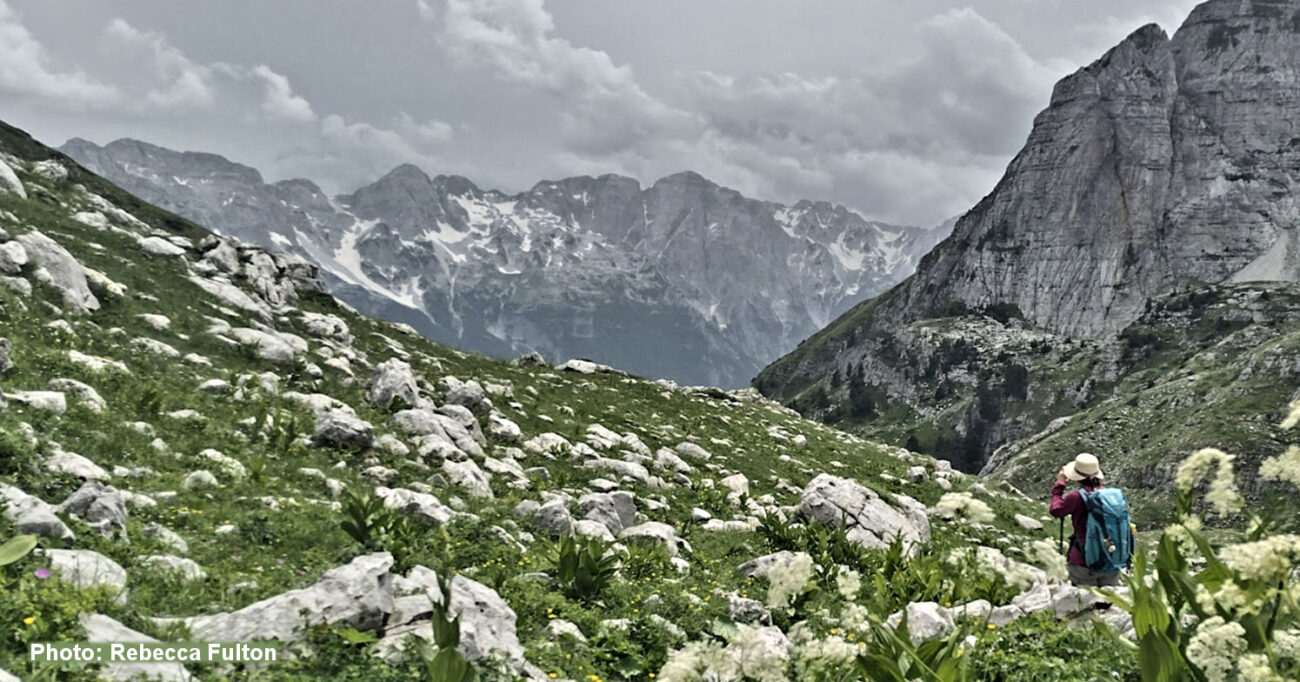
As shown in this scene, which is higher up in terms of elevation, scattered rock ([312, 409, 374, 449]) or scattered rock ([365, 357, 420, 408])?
scattered rock ([365, 357, 420, 408])

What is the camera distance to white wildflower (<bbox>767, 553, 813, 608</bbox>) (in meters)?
5.52

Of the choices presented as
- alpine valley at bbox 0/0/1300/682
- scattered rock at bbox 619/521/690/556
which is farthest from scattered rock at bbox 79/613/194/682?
scattered rock at bbox 619/521/690/556

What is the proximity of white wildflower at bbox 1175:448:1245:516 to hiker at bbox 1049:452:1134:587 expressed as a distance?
628 cm

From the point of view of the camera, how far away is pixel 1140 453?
10031 cm

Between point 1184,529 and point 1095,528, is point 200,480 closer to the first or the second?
point 1184,529

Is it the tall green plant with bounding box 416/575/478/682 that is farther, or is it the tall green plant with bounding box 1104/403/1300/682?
the tall green plant with bounding box 416/575/478/682

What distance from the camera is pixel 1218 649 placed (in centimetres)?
420

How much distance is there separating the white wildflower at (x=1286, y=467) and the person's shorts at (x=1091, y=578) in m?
7.87

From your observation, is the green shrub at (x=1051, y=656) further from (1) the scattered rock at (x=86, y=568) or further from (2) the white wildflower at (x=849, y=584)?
(1) the scattered rock at (x=86, y=568)

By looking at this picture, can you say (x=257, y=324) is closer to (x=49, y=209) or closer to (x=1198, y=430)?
(x=49, y=209)

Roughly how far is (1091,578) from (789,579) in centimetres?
878

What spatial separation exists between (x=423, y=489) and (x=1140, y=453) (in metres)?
115

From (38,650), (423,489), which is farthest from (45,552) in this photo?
(423,489)

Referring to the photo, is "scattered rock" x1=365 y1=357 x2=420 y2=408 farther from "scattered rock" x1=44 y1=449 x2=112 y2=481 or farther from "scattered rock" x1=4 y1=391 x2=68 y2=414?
"scattered rock" x1=44 y1=449 x2=112 y2=481
